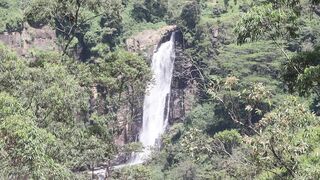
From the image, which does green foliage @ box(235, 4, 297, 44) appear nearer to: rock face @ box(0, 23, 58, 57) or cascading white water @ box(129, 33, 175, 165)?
cascading white water @ box(129, 33, 175, 165)

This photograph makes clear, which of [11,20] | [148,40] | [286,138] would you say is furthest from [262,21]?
[11,20]

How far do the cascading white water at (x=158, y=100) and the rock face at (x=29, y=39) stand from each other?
9289mm

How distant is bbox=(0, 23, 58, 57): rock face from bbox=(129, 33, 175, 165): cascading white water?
9.29 m

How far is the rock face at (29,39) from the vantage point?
41.9 meters

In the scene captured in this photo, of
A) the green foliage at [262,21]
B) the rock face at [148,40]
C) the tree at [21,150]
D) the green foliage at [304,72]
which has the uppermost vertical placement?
the green foliage at [262,21]

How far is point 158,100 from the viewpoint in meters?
43.2

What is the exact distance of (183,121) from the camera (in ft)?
141

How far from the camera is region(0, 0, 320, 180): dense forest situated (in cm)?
903

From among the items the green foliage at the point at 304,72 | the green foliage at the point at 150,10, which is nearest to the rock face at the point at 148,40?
the green foliage at the point at 150,10

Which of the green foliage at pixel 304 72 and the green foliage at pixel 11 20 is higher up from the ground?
the green foliage at pixel 304 72

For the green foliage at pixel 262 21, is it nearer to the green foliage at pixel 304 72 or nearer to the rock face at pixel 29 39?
the green foliage at pixel 304 72

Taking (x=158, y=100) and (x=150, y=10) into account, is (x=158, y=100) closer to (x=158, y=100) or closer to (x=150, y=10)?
(x=158, y=100)

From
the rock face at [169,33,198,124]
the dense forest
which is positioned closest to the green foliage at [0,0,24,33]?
the dense forest

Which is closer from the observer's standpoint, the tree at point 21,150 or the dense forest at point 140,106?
the dense forest at point 140,106
